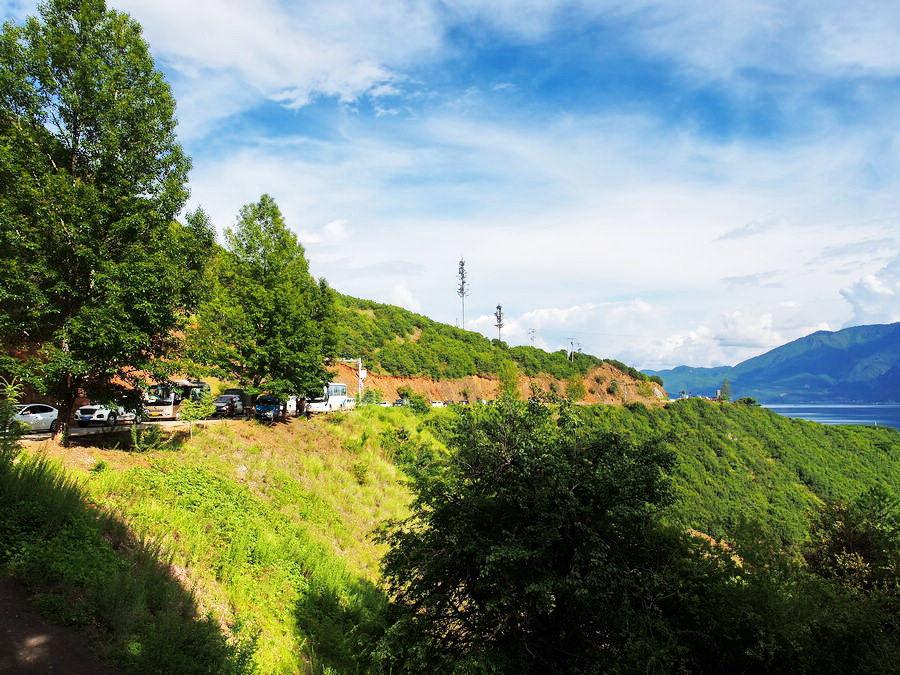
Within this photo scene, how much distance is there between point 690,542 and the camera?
994 centimetres

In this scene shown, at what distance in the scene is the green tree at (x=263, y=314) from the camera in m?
23.7

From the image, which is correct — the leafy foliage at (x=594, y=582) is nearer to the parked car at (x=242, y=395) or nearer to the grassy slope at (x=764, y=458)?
the parked car at (x=242, y=395)

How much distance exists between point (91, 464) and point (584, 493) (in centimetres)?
1416

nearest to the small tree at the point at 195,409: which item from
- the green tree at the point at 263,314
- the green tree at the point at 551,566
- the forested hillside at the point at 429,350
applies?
the green tree at the point at 263,314

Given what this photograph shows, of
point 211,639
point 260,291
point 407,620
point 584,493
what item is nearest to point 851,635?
point 584,493

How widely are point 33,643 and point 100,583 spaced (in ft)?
5.08

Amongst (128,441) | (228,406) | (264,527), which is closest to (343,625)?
(264,527)

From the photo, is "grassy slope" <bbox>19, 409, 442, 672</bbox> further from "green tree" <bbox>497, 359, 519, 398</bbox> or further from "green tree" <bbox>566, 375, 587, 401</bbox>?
"green tree" <bbox>566, 375, 587, 401</bbox>

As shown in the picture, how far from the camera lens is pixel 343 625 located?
1290 centimetres

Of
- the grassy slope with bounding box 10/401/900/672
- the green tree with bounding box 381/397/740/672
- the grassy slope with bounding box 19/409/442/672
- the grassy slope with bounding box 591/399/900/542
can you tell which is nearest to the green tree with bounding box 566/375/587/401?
the grassy slope with bounding box 591/399/900/542

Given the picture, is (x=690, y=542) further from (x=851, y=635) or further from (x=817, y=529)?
(x=817, y=529)

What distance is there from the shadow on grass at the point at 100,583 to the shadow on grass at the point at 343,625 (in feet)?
8.04

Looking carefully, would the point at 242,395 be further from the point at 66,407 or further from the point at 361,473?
the point at 66,407

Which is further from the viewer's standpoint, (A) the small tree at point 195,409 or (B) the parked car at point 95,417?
(B) the parked car at point 95,417
